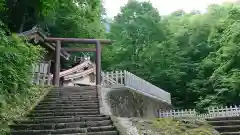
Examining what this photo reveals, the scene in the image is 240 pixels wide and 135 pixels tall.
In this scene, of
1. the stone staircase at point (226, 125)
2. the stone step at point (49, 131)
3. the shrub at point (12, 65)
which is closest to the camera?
the shrub at point (12, 65)

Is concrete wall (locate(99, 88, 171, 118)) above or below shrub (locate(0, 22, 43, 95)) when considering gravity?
below

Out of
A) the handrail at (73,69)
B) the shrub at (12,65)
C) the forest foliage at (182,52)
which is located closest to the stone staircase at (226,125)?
the shrub at (12,65)

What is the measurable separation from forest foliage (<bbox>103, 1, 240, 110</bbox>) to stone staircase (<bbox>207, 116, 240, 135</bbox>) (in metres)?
10.0

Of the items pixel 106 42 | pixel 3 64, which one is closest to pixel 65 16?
pixel 106 42

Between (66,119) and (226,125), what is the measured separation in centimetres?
599

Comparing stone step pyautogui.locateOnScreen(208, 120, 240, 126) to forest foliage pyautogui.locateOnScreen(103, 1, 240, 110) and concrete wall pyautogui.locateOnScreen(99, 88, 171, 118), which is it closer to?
concrete wall pyautogui.locateOnScreen(99, 88, 171, 118)

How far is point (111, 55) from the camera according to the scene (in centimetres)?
2998

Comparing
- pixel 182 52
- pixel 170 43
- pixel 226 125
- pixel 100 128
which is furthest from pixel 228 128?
pixel 182 52

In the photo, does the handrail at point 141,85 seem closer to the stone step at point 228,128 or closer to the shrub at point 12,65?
the stone step at point 228,128

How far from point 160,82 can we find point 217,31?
7294mm

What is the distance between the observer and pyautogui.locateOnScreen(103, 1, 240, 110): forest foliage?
2144 cm

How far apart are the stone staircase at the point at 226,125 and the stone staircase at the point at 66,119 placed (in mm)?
4216

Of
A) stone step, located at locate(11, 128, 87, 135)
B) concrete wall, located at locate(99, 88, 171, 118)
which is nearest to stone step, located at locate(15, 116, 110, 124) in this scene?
stone step, located at locate(11, 128, 87, 135)

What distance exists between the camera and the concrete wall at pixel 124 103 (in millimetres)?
11214
